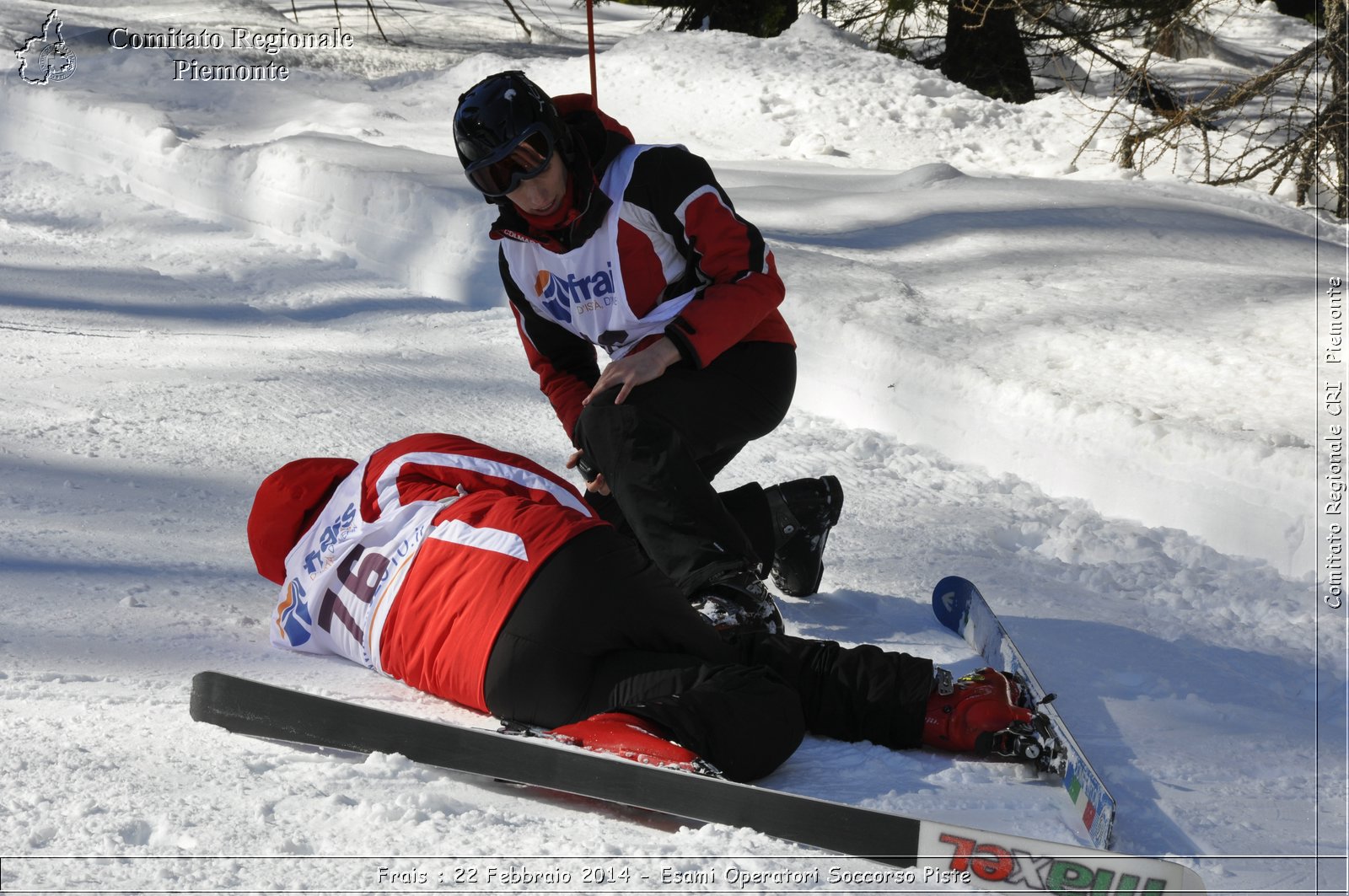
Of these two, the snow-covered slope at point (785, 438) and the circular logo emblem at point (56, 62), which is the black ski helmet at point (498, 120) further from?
the circular logo emblem at point (56, 62)

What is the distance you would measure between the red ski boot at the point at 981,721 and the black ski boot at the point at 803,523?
63 centimetres

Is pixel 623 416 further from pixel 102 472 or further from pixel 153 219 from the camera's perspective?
pixel 153 219

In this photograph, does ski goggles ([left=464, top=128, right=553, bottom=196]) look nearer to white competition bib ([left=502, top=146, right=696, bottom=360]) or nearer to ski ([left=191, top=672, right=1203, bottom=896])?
white competition bib ([left=502, top=146, right=696, bottom=360])

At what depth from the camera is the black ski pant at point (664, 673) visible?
181 cm


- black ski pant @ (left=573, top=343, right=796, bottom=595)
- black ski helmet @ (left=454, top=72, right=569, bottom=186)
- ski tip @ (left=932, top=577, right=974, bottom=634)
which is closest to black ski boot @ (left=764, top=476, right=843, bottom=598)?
black ski pant @ (left=573, top=343, right=796, bottom=595)

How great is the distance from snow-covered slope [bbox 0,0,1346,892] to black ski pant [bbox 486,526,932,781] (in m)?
0.08

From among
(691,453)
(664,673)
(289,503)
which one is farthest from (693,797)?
(289,503)

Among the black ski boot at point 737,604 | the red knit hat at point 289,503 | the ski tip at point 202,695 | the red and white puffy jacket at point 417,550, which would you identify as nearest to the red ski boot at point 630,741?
the red and white puffy jacket at point 417,550

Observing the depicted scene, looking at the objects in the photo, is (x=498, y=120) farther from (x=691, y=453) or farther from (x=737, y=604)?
(x=737, y=604)

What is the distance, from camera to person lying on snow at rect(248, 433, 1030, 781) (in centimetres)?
183

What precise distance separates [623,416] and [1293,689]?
1348 millimetres

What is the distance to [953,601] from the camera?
8.54ft

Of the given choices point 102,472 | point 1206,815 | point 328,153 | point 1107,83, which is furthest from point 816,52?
point 1206,815

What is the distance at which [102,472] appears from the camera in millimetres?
3125
